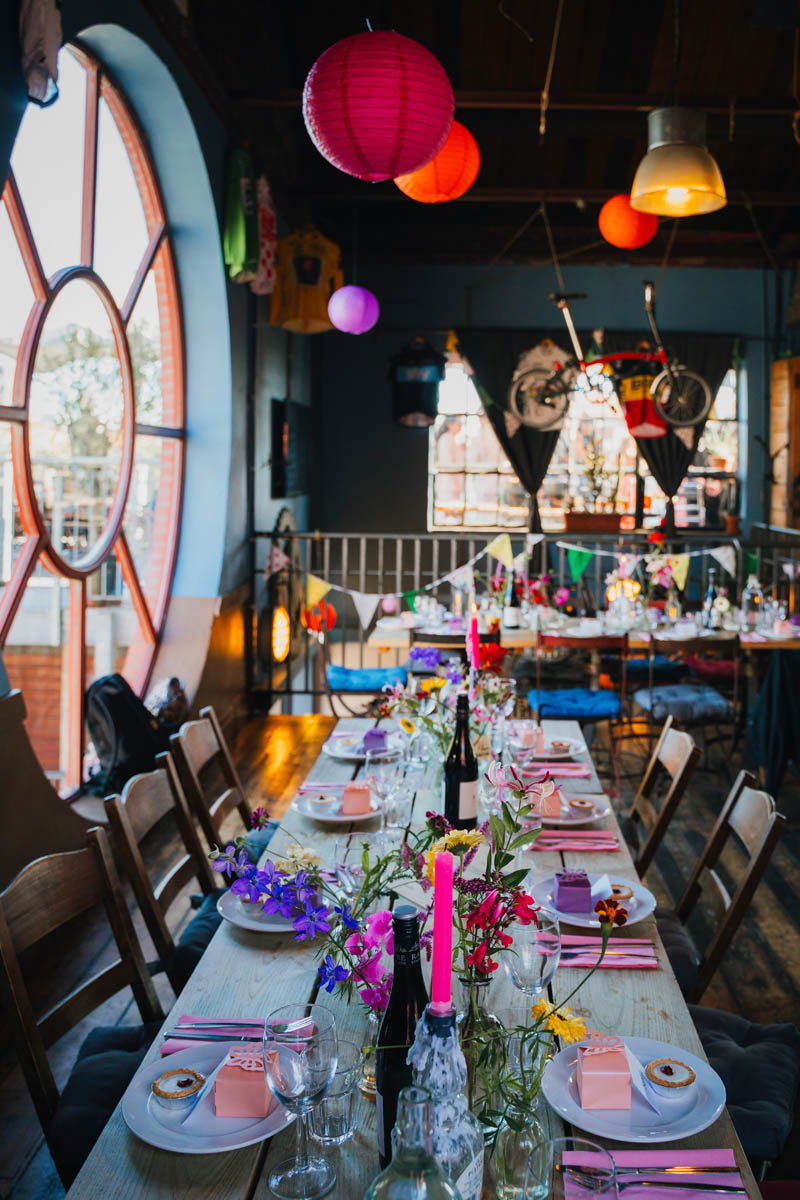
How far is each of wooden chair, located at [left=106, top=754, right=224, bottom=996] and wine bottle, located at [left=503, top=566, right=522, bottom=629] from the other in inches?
134

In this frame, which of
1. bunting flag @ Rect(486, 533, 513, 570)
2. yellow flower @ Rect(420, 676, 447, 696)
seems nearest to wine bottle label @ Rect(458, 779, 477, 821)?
yellow flower @ Rect(420, 676, 447, 696)

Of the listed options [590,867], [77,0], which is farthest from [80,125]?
[590,867]

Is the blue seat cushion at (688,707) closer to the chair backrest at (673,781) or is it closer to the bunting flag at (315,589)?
the chair backrest at (673,781)

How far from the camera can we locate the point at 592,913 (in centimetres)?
207

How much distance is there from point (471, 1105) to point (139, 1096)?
492mm

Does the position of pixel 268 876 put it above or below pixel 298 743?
above

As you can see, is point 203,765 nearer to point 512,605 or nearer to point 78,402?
point 78,402

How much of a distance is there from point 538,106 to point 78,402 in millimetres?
3359

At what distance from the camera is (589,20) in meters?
8.03

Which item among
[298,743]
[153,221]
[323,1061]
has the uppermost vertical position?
[153,221]

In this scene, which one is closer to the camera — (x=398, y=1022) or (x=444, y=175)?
(x=398, y=1022)

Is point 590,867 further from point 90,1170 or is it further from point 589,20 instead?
point 589,20

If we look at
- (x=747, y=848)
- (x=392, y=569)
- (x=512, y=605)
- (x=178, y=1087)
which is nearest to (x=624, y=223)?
(x=512, y=605)

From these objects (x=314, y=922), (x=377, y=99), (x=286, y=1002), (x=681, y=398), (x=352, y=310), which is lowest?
(x=286, y=1002)
